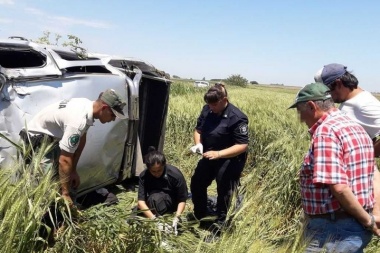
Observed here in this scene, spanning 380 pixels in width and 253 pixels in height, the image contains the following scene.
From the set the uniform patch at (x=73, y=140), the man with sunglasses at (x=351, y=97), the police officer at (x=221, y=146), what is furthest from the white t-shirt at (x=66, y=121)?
the man with sunglasses at (x=351, y=97)

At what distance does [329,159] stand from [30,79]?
2.58 m

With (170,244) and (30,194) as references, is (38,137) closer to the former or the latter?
(30,194)

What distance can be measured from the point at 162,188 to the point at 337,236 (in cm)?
247

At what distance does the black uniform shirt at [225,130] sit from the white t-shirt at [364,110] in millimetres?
1321

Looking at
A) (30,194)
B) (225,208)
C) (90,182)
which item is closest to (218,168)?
(225,208)

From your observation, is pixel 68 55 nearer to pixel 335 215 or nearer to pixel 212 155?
pixel 212 155

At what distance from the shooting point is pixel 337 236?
8.37ft

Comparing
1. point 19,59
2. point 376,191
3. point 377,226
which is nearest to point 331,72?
point 376,191

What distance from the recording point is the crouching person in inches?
179

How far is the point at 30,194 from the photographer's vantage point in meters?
2.29

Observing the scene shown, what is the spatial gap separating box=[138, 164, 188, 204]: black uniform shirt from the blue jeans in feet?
7.25

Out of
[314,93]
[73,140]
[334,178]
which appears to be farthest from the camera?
[73,140]

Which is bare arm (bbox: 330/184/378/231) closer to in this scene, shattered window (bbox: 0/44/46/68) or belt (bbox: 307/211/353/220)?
belt (bbox: 307/211/353/220)

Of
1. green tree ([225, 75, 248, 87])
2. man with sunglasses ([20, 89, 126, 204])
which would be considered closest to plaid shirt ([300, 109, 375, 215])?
man with sunglasses ([20, 89, 126, 204])
